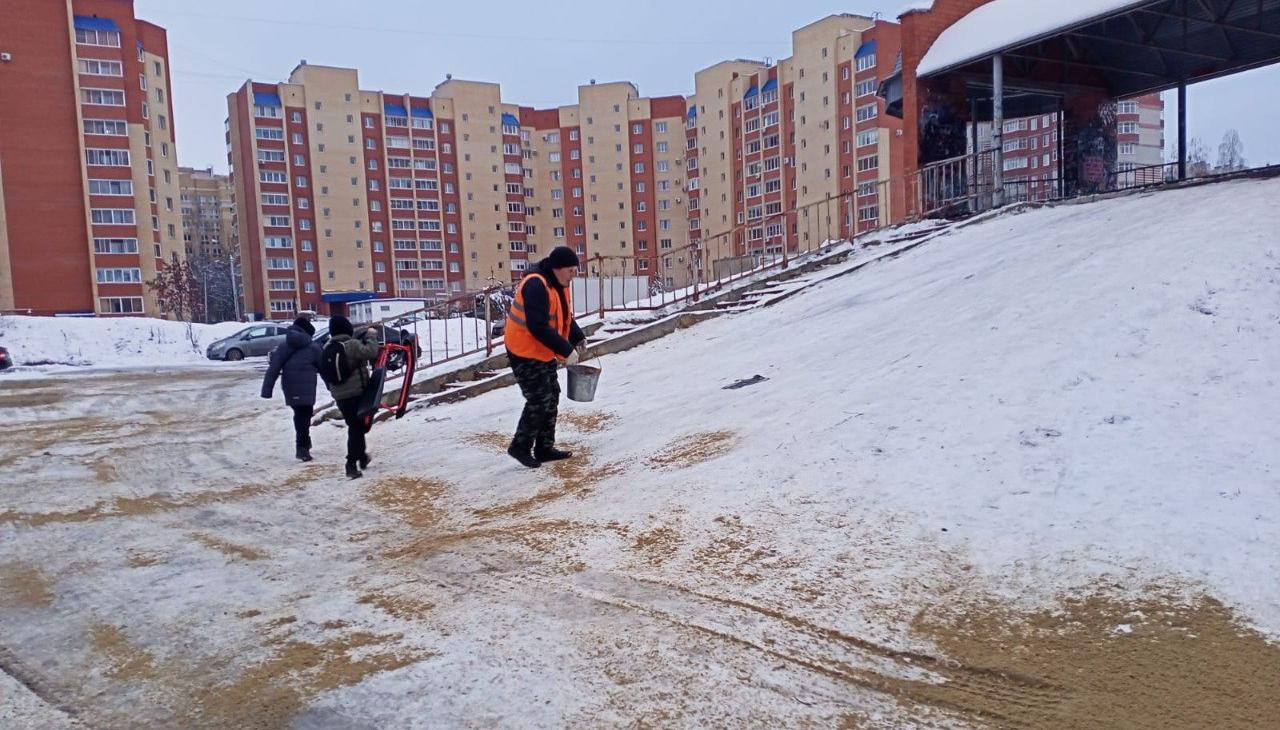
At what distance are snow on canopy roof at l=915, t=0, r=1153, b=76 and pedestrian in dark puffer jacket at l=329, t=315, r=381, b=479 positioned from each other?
1378cm

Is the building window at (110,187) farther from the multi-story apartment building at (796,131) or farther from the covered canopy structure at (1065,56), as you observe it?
the covered canopy structure at (1065,56)

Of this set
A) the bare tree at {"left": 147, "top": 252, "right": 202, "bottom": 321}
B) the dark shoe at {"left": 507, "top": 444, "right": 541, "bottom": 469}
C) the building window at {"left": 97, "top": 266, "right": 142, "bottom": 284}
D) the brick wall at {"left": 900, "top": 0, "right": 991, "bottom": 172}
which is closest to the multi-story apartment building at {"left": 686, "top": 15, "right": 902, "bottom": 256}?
the brick wall at {"left": 900, "top": 0, "right": 991, "bottom": 172}

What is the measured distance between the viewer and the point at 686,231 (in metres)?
91.6

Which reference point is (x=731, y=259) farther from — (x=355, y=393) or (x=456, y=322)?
(x=355, y=393)

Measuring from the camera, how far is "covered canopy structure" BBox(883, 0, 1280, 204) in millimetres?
15484

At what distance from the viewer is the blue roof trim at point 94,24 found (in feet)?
180

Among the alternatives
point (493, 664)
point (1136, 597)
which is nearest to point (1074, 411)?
point (1136, 597)

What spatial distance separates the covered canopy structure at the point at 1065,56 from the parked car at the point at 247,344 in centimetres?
2394

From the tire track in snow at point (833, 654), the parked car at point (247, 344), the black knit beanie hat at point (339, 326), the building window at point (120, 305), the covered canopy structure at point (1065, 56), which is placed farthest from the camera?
the building window at point (120, 305)

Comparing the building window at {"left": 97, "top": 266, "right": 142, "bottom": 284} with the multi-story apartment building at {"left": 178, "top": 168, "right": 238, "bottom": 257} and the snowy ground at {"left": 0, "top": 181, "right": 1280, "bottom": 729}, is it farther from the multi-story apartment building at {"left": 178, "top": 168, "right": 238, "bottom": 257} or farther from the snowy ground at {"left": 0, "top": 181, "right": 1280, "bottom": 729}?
the multi-story apartment building at {"left": 178, "top": 168, "right": 238, "bottom": 257}

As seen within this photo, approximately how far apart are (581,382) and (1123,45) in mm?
17488

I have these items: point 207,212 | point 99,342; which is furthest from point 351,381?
point 207,212

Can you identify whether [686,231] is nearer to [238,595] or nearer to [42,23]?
[42,23]

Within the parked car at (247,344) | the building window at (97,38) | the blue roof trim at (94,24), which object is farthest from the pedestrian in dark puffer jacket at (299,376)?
the blue roof trim at (94,24)
